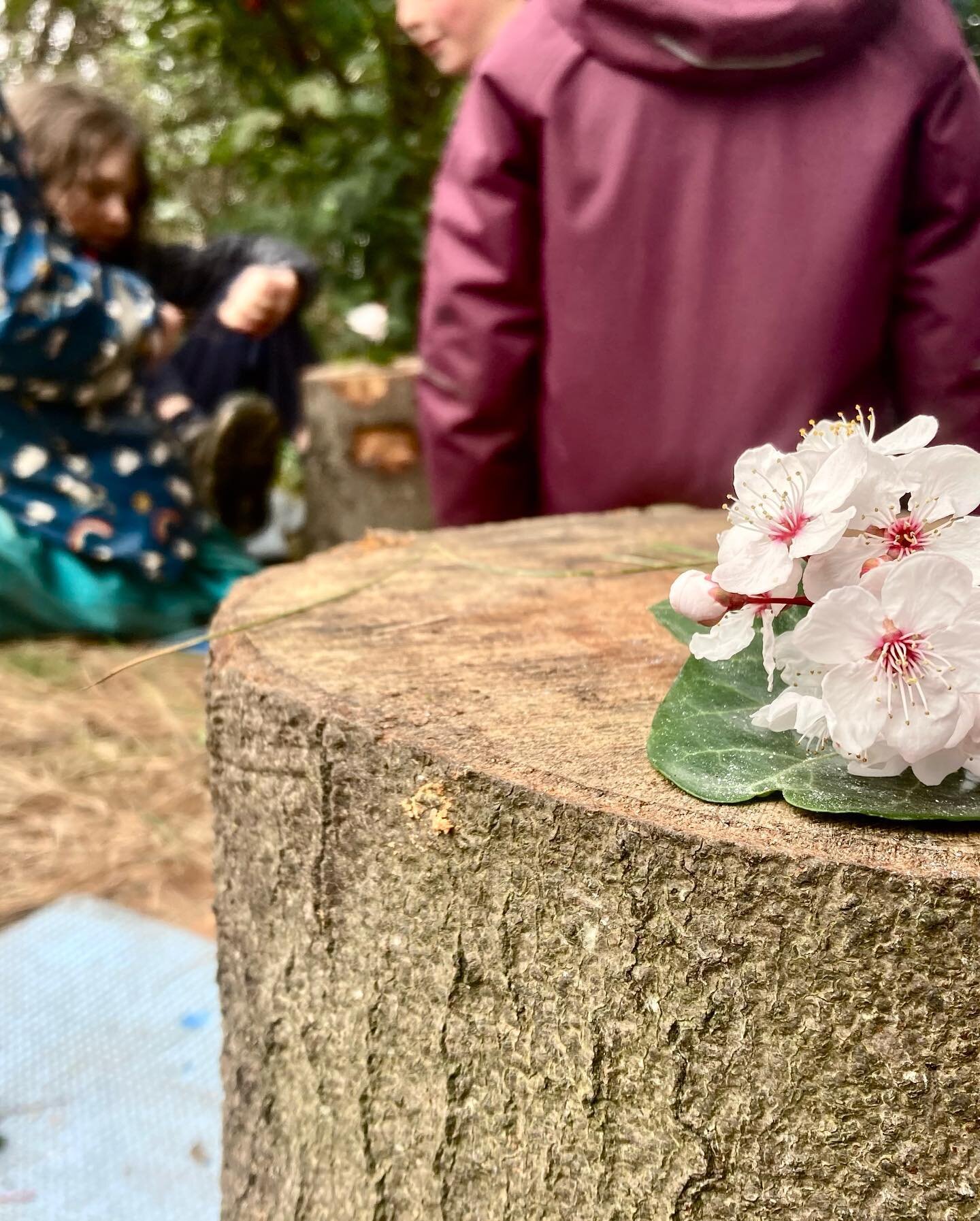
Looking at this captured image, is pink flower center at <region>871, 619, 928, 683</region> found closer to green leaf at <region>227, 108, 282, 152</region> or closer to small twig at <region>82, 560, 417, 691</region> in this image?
small twig at <region>82, 560, 417, 691</region>

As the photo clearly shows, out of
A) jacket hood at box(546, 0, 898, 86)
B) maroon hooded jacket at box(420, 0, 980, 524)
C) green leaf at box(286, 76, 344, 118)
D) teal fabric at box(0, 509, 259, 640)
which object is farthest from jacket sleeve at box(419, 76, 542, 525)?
green leaf at box(286, 76, 344, 118)

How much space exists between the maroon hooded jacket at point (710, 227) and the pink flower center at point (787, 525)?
2.63ft

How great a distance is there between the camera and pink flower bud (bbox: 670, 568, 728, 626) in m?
0.62

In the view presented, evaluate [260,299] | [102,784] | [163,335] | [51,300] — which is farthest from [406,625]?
[260,299]

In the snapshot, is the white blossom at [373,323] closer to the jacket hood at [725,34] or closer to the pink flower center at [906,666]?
the jacket hood at [725,34]

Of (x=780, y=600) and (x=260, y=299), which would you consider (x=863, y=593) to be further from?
(x=260, y=299)

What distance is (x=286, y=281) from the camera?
2932 mm

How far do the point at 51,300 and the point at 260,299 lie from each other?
79cm

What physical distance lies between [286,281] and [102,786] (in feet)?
4.78

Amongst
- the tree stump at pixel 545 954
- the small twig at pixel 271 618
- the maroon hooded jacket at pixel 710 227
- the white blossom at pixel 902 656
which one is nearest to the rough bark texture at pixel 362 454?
the maroon hooded jacket at pixel 710 227

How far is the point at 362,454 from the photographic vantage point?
10.1 feet

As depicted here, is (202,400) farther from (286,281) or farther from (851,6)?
(851,6)

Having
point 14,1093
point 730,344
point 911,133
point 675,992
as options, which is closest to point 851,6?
point 911,133

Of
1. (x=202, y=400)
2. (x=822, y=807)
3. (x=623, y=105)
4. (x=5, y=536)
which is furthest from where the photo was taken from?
(x=202, y=400)
